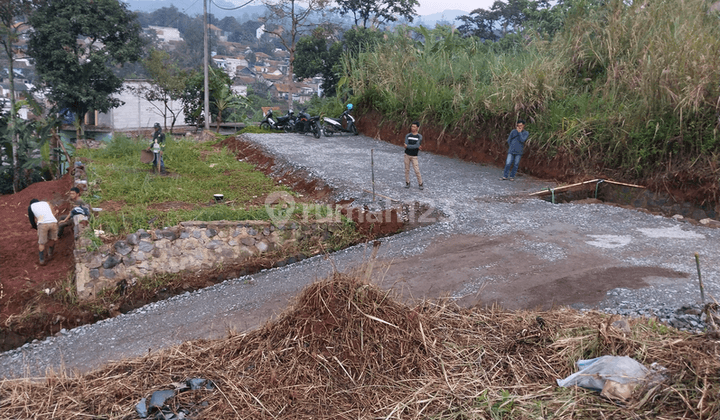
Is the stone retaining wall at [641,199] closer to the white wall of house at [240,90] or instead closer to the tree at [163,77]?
the white wall of house at [240,90]

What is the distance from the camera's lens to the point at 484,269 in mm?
6590

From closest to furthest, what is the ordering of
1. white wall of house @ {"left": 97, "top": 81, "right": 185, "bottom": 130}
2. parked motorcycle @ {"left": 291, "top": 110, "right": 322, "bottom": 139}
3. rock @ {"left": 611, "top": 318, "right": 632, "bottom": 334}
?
rock @ {"left": 611, "top": 318, "right": 632, "bottom": 334} < parked motorcycle @ {"left": 291, "top": 110, "right": 322, "bottom": 139} < white wall of house @ {"left": 97, "top": 81, "right": 185, "bottom": 130}

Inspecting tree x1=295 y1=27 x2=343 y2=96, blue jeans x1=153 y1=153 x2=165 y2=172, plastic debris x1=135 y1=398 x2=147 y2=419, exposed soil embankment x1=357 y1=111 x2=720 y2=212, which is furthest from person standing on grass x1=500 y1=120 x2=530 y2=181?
tree x1=295 y1=27 x2=343 y2=96

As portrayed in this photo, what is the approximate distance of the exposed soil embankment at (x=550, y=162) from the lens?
8.76m

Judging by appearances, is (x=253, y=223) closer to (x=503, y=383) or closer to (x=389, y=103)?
(x=503, y=383)

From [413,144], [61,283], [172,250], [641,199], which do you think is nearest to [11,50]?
[61,283]

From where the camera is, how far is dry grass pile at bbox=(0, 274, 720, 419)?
3.12 m

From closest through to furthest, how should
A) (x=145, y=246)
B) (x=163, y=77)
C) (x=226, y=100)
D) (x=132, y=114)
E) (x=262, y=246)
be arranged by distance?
(x=145, y=246)
(x=262, y=246)
(x=226, y=100)
(x=163, y=77)
(x=132, y=114)

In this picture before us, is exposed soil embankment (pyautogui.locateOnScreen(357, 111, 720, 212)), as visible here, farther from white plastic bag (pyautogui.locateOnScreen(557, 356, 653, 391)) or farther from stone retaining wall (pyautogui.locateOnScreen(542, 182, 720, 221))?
white plastic bag (pyautogui.locateOnScreen(557, 356, 653, 391))

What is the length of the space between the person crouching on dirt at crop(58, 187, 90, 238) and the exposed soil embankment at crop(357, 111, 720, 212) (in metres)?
8.08

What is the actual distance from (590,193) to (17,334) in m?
9.62

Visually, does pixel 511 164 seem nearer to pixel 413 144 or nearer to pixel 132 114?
pixel 413 144

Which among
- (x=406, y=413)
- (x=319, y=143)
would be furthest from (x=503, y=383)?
(x=319, y=143)

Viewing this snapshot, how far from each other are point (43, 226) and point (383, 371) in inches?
256
